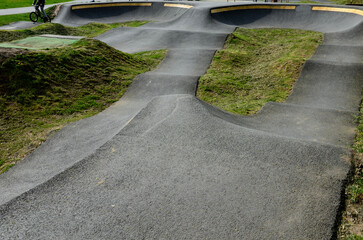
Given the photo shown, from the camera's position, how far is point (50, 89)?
12.0m

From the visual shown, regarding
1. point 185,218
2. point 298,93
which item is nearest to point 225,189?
point 185,218

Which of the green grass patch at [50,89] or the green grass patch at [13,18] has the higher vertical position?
the green grass patch at [13,18]

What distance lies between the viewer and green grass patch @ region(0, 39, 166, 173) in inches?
373

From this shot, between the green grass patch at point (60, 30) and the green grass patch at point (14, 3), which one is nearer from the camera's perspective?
the green grass patch at point (60, 30)

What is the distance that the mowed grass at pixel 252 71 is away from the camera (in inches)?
497

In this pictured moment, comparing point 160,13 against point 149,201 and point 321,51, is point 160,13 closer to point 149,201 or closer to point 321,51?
point 321,51

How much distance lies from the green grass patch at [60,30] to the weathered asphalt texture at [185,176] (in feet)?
40.8

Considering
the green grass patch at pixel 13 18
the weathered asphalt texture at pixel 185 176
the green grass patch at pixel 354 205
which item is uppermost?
the green grass patch at pixel 13 18

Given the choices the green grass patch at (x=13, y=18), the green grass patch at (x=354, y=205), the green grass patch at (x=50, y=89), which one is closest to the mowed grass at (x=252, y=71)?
the green grass patch at (x=50, y=89)

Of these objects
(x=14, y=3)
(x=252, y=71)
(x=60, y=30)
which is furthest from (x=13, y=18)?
(x=252, y=71)

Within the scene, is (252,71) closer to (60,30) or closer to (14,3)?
(60,30)

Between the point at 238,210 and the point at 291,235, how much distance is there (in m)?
0.97

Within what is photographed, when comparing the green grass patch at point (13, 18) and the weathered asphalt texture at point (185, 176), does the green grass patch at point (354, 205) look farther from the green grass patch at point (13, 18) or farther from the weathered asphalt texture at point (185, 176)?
the green grass patch at point (13, 18)

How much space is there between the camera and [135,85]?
547 inches
